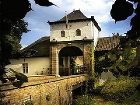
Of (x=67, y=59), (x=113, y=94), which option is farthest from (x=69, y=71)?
(x=113, y=94)

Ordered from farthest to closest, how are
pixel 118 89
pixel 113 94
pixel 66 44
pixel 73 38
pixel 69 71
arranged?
pixel 69 71, pixel 66 44, pixel 73 38, pixel 118 89, pixel 113 94

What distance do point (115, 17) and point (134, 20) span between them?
0.27 ft

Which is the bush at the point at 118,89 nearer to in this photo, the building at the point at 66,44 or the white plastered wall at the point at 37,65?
the building at the point at 66,44

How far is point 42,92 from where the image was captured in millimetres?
13195

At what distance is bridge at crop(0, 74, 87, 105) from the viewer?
9.55 meters

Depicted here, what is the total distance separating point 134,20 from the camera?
4.06 ft

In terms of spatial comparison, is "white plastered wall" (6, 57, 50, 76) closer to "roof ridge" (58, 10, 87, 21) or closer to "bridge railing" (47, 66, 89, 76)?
"bridge railing" (47, 66, 89, 76)

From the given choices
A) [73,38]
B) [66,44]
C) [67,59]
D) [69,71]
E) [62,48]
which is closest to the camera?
[73,38]

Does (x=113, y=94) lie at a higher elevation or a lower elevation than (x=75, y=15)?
lower

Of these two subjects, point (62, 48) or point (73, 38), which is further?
point (62, 48)

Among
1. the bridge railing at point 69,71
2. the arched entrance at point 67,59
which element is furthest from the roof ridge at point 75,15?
the bridge railing at point 69,71

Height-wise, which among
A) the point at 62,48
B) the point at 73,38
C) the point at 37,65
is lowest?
the point at 37,65

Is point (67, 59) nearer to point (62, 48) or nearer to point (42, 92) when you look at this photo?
point (62, 48)

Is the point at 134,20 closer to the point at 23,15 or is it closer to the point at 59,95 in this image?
the point at 23,15
